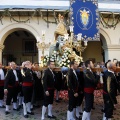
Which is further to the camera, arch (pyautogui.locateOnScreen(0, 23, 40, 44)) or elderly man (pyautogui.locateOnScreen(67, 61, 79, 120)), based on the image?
arch (pyautogui.locateOnScreen(0, 23, 40, 44))

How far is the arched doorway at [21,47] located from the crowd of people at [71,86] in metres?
10.6

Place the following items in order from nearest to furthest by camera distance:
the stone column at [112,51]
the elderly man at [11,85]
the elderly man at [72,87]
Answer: the elderly man at [72,87]
the elderly man at [11,85]
the stone column at [112,51]

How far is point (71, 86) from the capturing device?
6.15 metres

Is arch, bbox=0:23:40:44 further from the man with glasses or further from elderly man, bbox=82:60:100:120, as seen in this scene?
elderly man, bbox=82:60:100:120

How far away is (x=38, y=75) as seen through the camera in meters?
8.07

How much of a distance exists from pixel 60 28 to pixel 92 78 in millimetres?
3946

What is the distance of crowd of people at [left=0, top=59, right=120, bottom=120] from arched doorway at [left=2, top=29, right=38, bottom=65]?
417 inches

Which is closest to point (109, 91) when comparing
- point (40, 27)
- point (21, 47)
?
point (40, 27)

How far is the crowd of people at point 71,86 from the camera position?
5836 mm

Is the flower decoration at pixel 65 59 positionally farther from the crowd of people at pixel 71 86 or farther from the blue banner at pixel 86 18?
the blue banner at pixel 86 18

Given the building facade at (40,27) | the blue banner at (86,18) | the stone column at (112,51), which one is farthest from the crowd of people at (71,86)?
the stone column at (112,51)

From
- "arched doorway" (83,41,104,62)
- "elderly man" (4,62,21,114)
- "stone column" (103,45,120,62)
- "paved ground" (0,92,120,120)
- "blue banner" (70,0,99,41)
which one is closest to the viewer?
"paved ground" (0,92,120,120)

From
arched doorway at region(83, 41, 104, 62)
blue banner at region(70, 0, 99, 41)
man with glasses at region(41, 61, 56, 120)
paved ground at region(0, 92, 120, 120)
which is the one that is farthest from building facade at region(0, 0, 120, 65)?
man with glasses at region(41, 61, 56, 120)

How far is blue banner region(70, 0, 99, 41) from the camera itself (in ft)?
47.5
